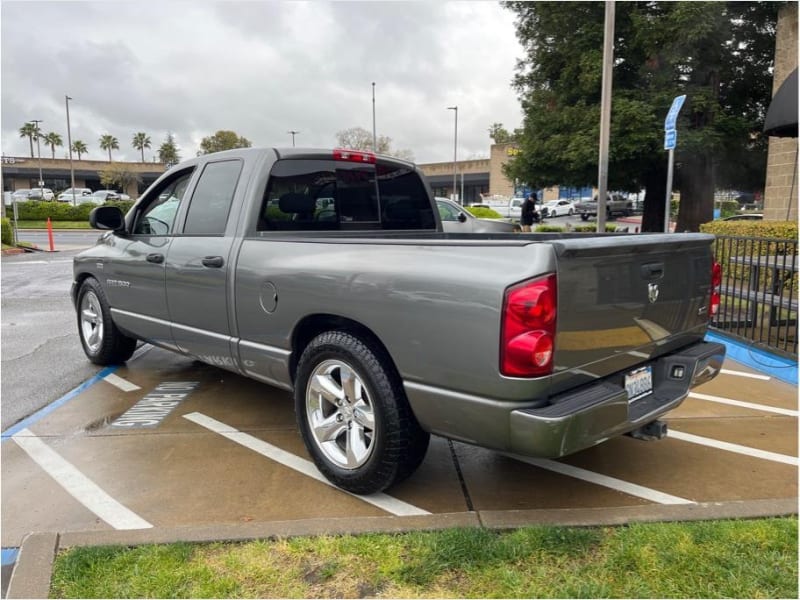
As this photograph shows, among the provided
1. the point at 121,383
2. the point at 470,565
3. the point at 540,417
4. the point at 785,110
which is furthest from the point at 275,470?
the point at 785,110

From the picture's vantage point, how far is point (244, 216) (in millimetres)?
4035

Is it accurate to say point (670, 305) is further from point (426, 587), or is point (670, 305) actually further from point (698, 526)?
point (426, 587)

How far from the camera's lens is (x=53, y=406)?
493 centimetres

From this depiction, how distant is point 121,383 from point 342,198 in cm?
273

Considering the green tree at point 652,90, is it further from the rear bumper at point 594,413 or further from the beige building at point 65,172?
the beige building at point 65,172

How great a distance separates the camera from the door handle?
13.2ft

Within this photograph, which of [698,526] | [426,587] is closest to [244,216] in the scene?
[426,587]

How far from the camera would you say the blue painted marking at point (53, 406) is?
4.42 metres

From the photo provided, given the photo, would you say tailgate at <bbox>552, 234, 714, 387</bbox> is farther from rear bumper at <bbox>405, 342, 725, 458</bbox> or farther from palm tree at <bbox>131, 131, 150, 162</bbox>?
palm tree at <bbox>131, 131, 150, 162</bbox>

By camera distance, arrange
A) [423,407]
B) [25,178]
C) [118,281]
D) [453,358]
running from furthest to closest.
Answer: [25,178] < [118,281] < [423,407] < [453,358]

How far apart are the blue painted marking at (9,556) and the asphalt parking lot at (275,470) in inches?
2.1

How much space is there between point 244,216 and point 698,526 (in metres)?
3.10

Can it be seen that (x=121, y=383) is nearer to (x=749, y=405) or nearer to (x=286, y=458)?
(x=286, y=458)

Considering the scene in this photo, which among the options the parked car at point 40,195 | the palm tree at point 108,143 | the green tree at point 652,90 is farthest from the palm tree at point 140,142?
the green tree at point 652,90
